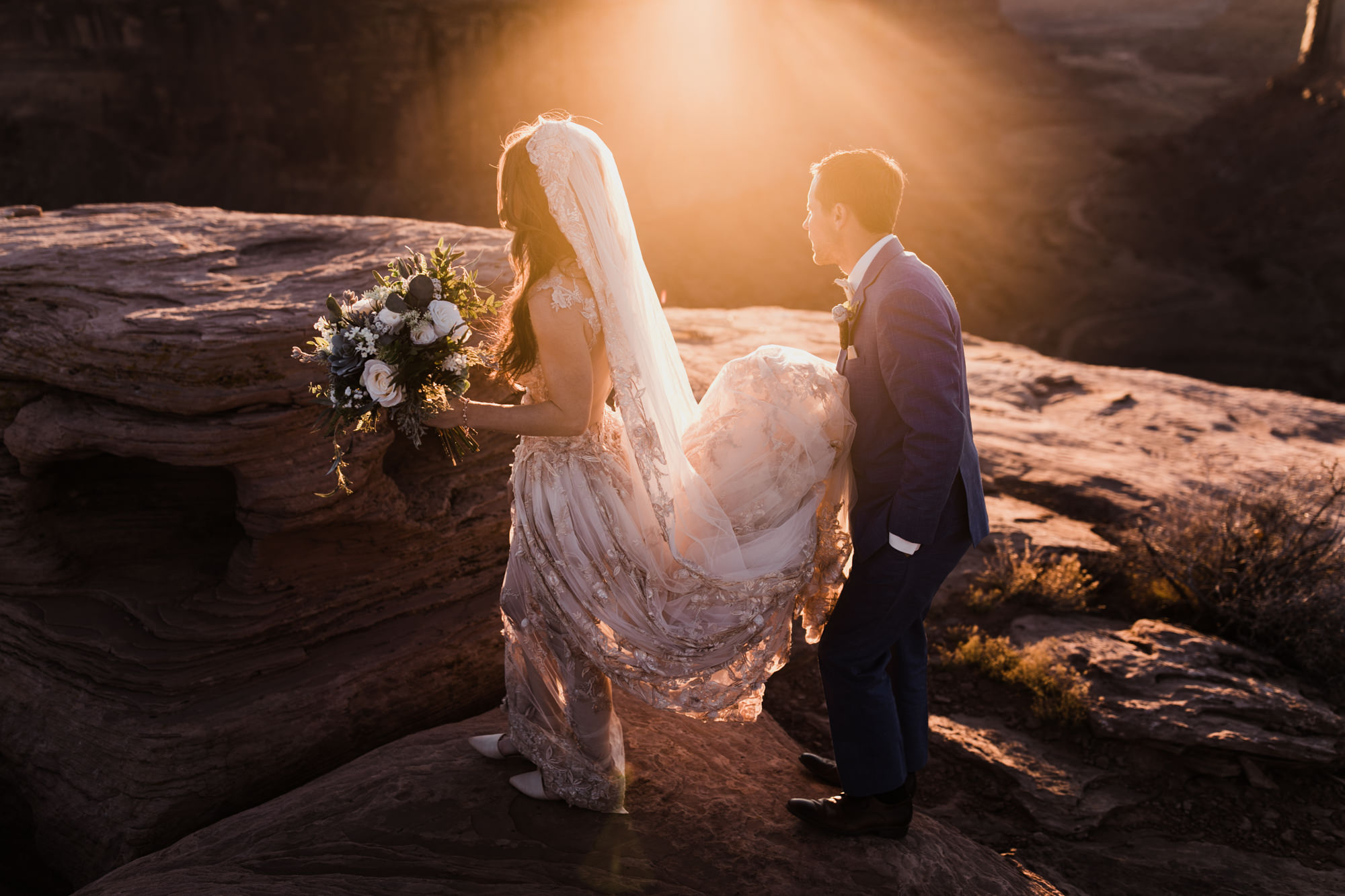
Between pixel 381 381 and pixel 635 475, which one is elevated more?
pixel 381 381

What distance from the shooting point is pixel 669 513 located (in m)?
2.80

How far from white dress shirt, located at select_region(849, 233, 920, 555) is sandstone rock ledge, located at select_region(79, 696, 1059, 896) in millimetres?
1295

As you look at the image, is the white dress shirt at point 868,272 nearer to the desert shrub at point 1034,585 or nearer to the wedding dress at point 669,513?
the wedding dress at point 669,513

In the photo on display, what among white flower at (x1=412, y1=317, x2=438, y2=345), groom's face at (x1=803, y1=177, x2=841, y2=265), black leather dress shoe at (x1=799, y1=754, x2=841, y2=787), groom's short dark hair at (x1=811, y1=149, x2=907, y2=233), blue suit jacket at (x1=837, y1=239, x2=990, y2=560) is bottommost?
black leather dress shoe at (x1=799, y1=754, x2=841, y2=787)

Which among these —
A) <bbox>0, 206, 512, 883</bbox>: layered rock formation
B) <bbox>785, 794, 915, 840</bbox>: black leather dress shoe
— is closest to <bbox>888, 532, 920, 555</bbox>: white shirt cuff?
<bbox>785, 794, 915, 840</bbox>: black leather dress shoe

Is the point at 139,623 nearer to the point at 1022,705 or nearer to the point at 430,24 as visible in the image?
the point at 1022,705

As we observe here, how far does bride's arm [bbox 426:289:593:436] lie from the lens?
267 cm

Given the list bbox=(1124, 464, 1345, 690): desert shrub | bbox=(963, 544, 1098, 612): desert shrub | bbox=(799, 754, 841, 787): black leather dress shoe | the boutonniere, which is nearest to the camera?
the boutonniere

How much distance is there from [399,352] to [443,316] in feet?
0.62

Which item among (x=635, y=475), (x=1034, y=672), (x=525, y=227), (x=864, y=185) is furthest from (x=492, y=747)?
(x=1034, y=672)

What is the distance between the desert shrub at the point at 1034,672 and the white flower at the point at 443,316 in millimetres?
3902

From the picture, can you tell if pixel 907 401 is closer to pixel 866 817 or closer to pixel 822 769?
pixel 866 817

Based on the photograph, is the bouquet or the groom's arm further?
the bouquet

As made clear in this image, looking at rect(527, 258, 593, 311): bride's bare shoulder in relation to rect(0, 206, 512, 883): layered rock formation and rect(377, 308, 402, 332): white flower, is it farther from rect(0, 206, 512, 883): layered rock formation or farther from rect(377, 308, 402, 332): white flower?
rect(0, 206, 512, 883): layered rock formation
